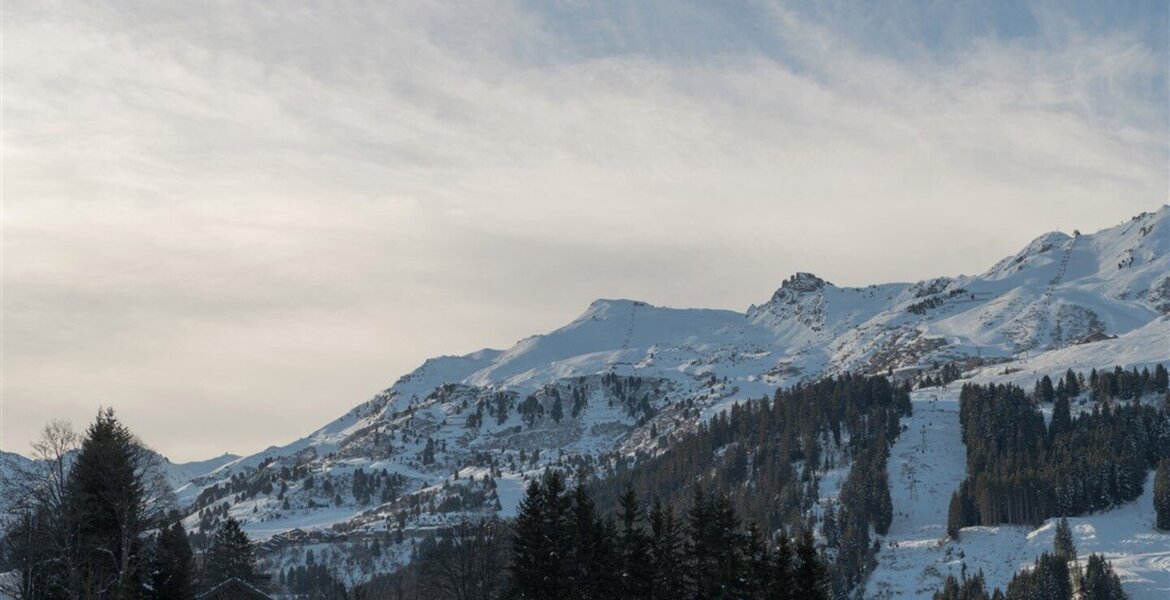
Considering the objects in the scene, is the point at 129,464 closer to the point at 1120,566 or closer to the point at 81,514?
the point at 81,514

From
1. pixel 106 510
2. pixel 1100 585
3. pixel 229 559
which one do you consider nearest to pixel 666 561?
pixel 106 510

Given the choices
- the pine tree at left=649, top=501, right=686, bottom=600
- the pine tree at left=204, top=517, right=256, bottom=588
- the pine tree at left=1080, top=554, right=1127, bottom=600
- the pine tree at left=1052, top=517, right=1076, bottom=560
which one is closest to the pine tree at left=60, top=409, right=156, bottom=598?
the pine tree at left=204, top=517, right=256, bottom=588

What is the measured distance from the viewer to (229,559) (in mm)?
94500

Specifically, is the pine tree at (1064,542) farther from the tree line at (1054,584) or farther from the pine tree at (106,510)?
the pine tree at (106,510)

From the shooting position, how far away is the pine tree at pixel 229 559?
290 ft

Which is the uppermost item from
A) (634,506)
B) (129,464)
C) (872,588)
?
(129,464)

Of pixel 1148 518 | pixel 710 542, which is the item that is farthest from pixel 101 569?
pixel 1148 518

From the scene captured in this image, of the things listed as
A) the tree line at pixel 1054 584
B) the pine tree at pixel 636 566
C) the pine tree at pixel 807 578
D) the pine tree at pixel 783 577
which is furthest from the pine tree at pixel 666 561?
the tree line at pixel 1054 584

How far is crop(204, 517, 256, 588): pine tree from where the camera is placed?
88.3 metres

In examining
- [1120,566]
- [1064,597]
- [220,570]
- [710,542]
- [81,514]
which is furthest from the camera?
[1120,566]

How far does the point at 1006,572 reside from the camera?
185750mm

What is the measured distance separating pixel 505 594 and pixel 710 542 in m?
12.3

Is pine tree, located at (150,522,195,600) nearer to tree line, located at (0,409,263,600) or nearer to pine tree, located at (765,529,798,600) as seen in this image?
tree line, located at (0,409,263,600)

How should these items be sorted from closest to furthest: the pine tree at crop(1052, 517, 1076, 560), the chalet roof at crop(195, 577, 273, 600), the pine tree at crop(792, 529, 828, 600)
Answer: the pine tree at crop(792, 529, 828, 600) → the chalet roof at crop(195, 577, 273, 600) → the pine tree at crop(1052, 517, 1076, 560)
